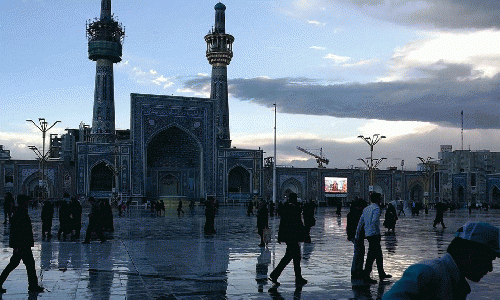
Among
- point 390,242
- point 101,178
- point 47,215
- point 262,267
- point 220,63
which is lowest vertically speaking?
point 390,242

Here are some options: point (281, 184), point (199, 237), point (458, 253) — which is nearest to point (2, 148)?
point (281, 184)

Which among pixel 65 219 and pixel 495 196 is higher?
pixel 65 219

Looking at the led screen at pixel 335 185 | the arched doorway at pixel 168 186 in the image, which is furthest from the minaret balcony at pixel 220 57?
the led screen at pixel 335 185

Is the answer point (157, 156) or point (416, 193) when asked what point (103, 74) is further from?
point (416, 193)

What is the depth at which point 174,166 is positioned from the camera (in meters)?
58.6

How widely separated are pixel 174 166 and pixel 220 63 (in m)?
11.7

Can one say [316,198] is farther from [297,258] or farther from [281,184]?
[297,258]

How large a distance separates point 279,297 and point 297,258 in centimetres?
114

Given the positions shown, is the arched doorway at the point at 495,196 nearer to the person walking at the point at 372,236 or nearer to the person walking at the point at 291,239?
the person walking at the point at 372,236

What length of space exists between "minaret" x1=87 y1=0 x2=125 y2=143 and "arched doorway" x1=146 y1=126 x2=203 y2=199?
A: 501 centimetres

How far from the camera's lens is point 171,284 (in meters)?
8.34

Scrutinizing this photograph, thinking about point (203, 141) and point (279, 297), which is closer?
point (279, 297)

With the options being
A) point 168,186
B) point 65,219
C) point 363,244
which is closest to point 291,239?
point 363,244

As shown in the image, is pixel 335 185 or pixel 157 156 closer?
pixel 157 156
